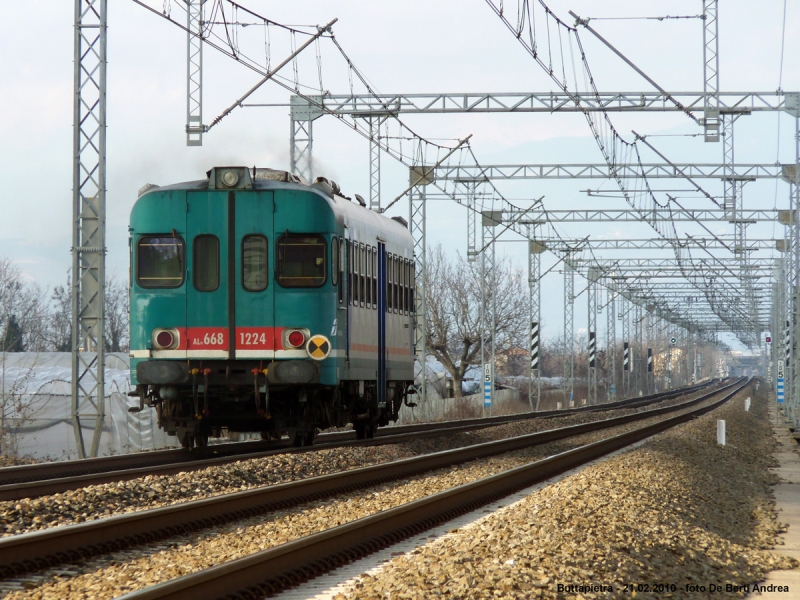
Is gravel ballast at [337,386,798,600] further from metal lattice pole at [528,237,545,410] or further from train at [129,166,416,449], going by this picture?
metal lattice pole at [528,237,545,410]

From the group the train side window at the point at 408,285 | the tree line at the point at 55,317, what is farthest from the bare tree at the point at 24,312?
the train side window at the point at 408,285

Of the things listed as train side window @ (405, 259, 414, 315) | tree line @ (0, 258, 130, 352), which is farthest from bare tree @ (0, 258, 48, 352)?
train side window @ (405, 259, 414, 315)

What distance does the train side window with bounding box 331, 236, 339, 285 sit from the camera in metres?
15.7

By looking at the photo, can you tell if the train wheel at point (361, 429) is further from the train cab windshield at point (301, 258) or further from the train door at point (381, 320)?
the train cab windshield at point (301, 258)

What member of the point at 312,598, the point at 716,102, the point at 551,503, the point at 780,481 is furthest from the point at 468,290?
the point at 312,598

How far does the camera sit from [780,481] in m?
17.7

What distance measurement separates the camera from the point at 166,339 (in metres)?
15.5

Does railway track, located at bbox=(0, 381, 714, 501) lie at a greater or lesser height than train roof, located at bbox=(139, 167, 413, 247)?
lesser

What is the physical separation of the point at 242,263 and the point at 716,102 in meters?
14.6

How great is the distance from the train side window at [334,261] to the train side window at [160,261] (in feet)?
6.97

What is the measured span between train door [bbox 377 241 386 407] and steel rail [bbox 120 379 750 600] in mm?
5490

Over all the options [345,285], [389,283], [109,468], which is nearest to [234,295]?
[345,285]

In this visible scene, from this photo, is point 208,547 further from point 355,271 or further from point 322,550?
point 355,271

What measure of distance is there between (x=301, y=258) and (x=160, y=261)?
2.03 meters
